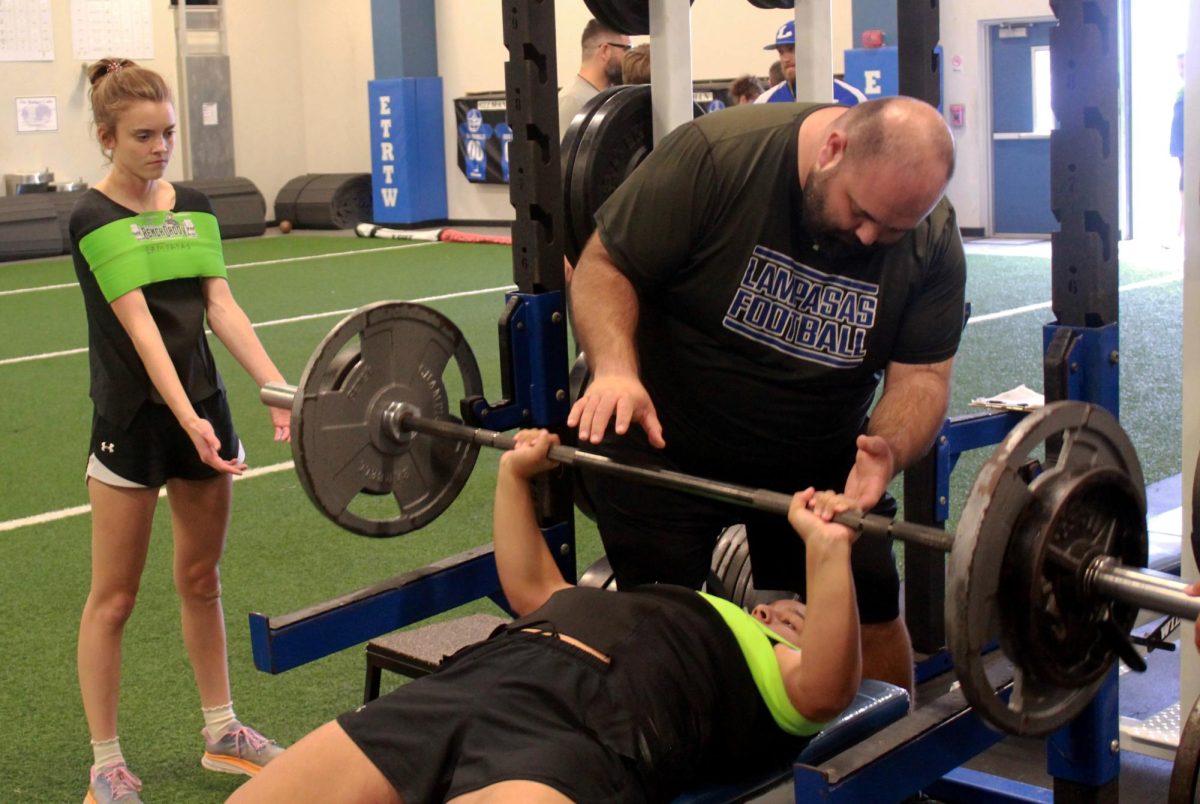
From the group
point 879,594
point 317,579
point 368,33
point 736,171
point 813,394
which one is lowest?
point 317,579

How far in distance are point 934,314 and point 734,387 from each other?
1.07 ft

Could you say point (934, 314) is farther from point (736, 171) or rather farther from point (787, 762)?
point (787, 762)

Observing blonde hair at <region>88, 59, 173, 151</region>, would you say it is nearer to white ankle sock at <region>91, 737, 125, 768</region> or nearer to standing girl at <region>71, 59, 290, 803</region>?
standing girl at <region>71, 59, 290, 803</region>

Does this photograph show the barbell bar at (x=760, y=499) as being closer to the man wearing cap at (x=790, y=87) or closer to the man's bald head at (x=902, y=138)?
the man's bald head at (x=902, y=138)

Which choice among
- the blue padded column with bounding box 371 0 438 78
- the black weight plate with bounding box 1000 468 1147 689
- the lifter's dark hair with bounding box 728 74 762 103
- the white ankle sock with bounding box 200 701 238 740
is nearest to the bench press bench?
the white ankle sock with bounding box 200 701 238 740

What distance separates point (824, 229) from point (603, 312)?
356 millimetres

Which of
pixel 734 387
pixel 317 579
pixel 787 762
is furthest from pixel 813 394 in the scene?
pixel 317 579

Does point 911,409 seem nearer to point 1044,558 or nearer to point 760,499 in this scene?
point 760,499

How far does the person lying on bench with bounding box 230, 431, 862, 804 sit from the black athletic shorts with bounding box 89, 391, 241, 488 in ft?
2.38

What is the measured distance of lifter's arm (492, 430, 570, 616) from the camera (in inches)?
87.3

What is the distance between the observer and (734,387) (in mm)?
2256

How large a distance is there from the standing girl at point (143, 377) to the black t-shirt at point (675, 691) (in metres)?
0.76

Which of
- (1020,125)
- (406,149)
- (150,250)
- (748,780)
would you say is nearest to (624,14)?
(150,250)

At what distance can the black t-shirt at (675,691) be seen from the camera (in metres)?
1.83
